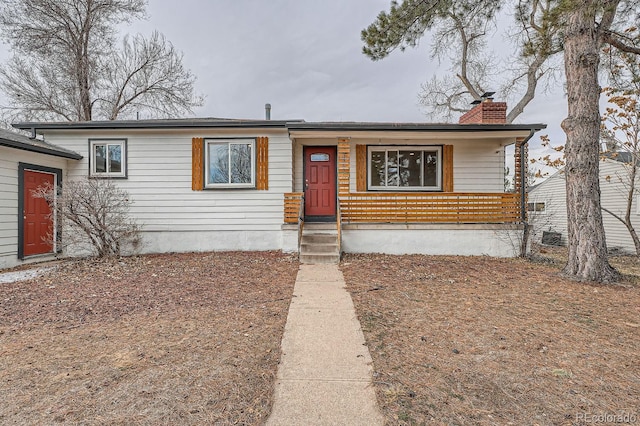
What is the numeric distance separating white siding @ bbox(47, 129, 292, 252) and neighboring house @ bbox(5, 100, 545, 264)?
27 millimetres

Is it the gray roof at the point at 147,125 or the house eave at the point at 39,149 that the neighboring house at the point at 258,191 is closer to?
the gray roof at the point at 147,125

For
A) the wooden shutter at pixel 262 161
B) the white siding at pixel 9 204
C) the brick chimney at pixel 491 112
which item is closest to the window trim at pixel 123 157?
the white siding at pixel 9 204

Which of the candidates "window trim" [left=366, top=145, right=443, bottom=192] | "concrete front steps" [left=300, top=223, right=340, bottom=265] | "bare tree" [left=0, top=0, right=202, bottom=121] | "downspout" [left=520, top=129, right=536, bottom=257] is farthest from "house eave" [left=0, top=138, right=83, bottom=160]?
"downspout" [left=520, top=129, right=536, bottom=257]

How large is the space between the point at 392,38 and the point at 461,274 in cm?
523

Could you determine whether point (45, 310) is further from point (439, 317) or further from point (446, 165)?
point (446, 165)

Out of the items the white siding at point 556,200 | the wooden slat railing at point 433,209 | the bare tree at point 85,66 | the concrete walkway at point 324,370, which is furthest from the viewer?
the white siding at point 556,200

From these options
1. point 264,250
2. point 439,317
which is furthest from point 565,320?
point 264,250

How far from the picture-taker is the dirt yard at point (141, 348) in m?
2.10

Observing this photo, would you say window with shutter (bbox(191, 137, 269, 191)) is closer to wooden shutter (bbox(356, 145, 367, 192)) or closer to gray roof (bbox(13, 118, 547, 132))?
gray roof (bbox(13, 118, 547, 132))

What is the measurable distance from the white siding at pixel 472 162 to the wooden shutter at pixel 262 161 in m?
1.00

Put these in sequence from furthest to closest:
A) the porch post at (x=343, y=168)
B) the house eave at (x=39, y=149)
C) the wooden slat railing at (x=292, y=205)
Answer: the porch post at (x=343, y=168), the wooden slat railing at (x=292, y=205), the house eave at (x=39, y=149)

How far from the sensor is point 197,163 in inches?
331

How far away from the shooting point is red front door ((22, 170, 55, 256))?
7262 mm

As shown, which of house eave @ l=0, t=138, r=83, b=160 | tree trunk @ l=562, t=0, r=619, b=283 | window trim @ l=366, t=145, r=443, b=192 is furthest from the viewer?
window trim @ l=366, t=145, r=443, b=192
